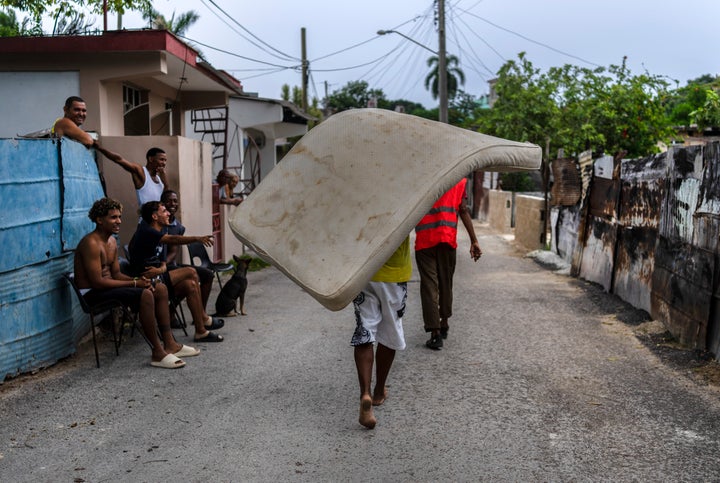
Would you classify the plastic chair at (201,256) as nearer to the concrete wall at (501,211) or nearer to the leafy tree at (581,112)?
the leafy tree at (581,112)

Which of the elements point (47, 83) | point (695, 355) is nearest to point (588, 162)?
point (695, 355)

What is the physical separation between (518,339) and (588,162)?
18.1 feet

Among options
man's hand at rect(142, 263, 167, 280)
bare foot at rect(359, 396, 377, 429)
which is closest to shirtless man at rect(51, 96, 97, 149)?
man's hand at rect(142, 263, 167, 280)

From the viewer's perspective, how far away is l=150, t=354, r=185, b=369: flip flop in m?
6.35

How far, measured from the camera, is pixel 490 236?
68.4 ft

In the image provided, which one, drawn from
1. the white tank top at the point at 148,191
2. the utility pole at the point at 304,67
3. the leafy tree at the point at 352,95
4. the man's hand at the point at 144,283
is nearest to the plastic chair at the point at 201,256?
the white tank top at the point at 148,191

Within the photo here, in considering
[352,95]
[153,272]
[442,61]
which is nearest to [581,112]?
[442,61]

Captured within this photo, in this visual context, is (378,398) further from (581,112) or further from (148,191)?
(581,112)

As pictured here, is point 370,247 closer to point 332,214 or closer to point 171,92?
point 332,214

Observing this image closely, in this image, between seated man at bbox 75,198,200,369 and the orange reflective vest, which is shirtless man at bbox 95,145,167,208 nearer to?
seated man at bbox 75,198,200,369

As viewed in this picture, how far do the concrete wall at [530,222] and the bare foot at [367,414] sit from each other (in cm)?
1192

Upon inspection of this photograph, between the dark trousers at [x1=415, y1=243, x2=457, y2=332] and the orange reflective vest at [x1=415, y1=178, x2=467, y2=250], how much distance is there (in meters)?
0.08

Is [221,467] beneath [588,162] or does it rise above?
beneath

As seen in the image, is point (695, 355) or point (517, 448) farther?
point (695, 355)
